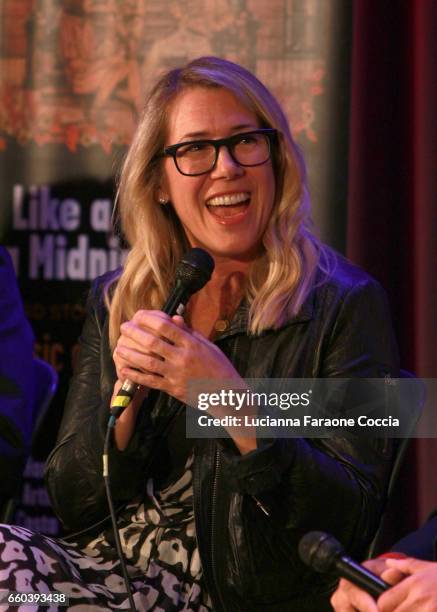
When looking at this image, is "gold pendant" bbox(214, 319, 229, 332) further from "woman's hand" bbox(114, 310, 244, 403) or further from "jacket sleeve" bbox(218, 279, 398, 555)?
"woman's hand" bbox(114, 310, 244, 403)

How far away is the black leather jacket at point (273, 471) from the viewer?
5.56 ft

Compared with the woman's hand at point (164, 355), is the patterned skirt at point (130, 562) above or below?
below

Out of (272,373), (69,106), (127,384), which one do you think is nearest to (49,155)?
(69,106)

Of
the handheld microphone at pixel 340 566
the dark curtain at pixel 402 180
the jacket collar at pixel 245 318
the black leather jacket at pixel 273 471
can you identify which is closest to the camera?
the handheld microphone at pixel 340 566

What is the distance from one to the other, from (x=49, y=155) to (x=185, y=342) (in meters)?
1.48

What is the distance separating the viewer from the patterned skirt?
168 cm

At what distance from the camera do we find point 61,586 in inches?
67.1

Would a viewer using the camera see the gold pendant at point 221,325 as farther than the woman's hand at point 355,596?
Yes

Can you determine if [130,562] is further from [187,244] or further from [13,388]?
[187,244]

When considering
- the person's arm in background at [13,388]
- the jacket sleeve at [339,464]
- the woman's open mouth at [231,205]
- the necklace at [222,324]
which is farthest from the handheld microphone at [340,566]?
the person's arm in background at [13,388]

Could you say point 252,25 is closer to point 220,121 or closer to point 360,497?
point 220,121

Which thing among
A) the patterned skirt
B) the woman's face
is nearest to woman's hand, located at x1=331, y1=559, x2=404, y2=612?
the patterned skirt

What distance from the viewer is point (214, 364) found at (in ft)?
5.34

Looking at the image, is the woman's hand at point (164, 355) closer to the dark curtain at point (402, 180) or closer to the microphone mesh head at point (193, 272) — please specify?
the microphone mesh head at point (193, 272)
